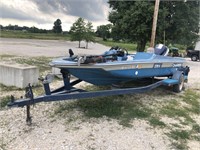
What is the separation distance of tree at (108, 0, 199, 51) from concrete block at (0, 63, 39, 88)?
376 inches

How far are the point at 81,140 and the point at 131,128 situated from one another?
1.02 metres

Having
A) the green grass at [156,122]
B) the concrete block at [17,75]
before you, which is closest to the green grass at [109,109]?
the green grass at [156,122]

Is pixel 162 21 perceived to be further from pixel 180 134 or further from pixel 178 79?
pixel 180 134

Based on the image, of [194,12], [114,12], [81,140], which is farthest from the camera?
[114,12]

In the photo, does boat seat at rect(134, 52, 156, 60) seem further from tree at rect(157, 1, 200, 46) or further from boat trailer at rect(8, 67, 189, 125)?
tree at rect(157, 1, 200, 46)

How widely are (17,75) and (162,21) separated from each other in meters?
10.4

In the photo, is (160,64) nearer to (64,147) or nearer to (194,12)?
(64,147)

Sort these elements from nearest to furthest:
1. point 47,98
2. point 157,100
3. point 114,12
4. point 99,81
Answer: point 47,98 < point 99,81 < point 157,100 < point 114,12

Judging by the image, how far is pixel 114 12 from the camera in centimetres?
Result: 1672

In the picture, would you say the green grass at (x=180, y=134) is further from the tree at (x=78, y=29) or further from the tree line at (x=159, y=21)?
the tree at (x=78, y=29)

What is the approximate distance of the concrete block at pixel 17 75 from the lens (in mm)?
6184

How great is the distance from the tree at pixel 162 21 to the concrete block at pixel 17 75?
955 cm

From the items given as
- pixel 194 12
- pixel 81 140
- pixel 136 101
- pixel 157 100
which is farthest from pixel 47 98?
pixel 194 12

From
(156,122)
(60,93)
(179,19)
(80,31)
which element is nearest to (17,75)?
(60,93)
